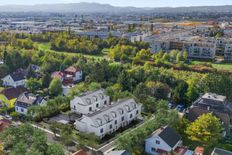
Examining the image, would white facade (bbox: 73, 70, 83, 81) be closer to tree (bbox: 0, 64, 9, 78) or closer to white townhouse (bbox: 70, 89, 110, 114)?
tree (bbox: 0, 64, 9, 78)

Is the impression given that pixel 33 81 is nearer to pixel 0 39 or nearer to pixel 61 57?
pixel 61 57

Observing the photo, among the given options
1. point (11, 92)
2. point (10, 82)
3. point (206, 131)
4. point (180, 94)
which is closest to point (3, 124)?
point (11, 92)

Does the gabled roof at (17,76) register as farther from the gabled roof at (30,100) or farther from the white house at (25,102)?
the white house at (25,102)

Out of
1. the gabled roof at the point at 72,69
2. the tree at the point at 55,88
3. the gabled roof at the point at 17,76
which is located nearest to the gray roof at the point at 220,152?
the tree at the point at 55,88

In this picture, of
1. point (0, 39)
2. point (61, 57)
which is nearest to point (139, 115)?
point (61, 57)

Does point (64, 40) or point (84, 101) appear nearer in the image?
point (84, 101)
